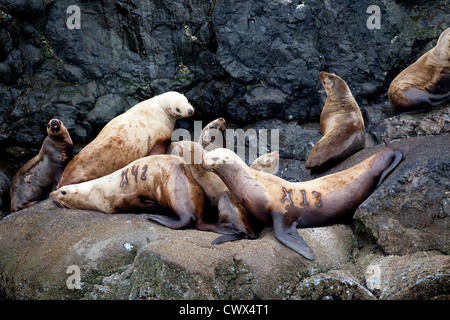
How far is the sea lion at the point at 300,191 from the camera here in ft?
14.2

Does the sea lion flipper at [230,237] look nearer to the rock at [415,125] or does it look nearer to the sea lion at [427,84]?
the rock at [415,125]

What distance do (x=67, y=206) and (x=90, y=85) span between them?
126 inches

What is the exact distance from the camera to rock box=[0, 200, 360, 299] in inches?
138

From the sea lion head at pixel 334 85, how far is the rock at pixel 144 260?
9.95 ft

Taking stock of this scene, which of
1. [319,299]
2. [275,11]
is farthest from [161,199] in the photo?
[275,11]

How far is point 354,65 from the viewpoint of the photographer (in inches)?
307

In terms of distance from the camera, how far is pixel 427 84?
6.60 metres

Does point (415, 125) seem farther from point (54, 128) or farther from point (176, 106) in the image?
point (54, 128)

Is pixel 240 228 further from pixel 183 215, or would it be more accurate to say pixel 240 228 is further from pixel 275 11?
pixel 275 11

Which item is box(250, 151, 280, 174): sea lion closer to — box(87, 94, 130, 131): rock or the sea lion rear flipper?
the sea lion rear flipper

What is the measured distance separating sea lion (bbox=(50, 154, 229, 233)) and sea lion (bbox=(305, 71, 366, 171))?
1996 mm

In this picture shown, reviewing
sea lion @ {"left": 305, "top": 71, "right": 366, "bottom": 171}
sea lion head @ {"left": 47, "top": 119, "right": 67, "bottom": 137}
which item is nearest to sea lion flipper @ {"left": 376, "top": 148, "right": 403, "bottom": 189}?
sea lion @ {"left": 305, "top": 71, "right": 366, "bottom": 171}

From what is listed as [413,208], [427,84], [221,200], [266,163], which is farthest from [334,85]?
[413,208]

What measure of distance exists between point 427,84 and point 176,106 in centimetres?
345
